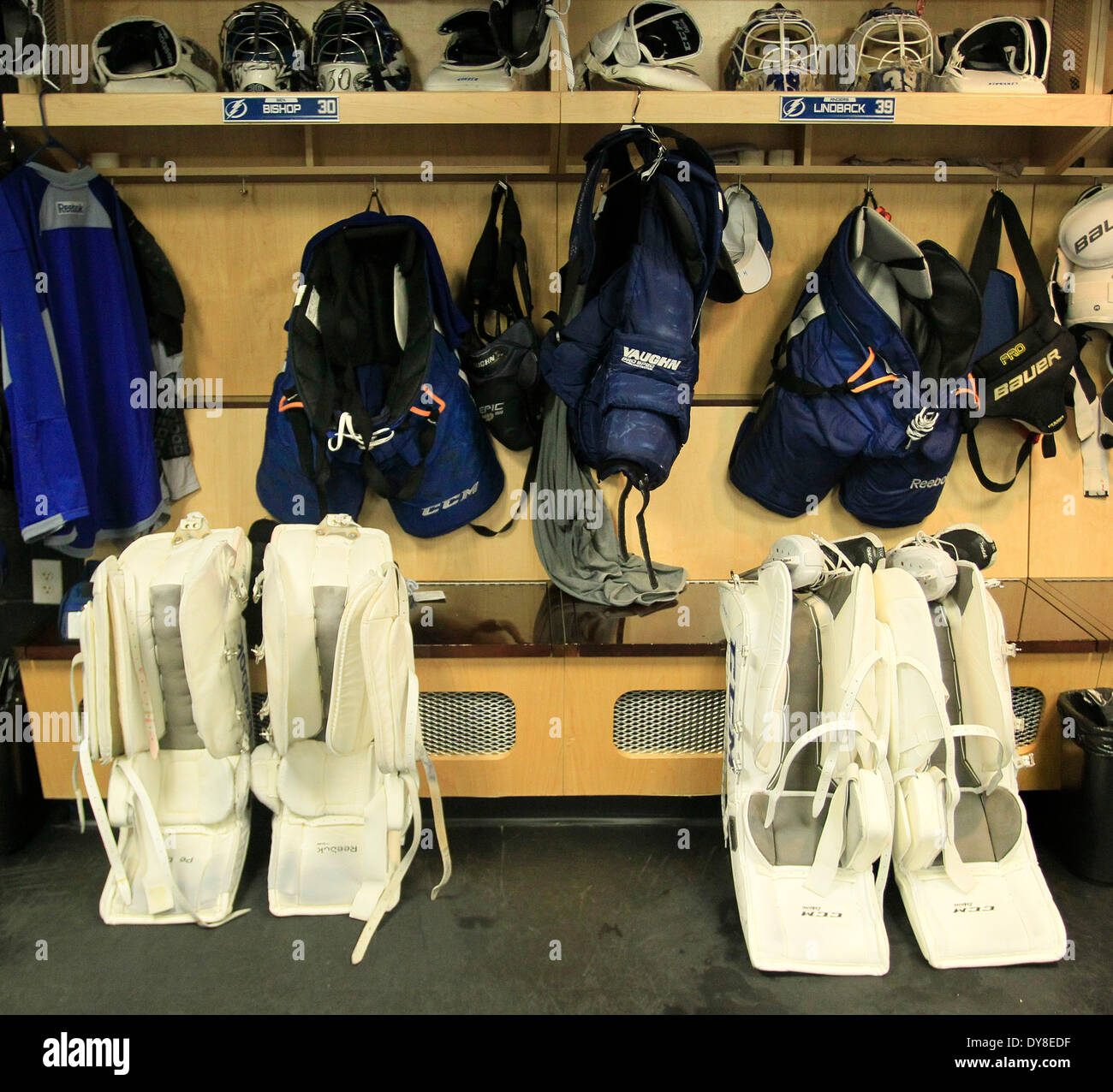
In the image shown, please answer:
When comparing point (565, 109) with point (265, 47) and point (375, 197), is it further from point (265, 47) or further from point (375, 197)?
point (265, 47)

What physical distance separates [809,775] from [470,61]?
1.80 metres

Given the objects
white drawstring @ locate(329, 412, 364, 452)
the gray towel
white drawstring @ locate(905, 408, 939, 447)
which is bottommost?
the gray towel

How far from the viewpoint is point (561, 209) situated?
2297mm

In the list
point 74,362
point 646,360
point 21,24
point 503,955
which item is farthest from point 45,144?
point 503,955

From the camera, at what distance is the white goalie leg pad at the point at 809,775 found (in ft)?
5.42

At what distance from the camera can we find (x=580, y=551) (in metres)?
2.30

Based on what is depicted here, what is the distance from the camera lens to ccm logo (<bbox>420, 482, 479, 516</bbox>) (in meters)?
2.23

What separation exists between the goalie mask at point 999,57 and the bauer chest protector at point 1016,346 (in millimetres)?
294

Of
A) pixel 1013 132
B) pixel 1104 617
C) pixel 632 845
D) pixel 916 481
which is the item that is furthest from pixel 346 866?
pixel 1013 132

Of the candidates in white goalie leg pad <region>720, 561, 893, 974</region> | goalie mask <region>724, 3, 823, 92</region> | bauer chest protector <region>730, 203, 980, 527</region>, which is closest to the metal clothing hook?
goalie mask <region>724, 3, 823, 92</region>

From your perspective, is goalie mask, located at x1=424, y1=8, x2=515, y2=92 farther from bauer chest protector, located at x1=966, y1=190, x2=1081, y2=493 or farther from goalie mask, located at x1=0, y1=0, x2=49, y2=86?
bauer chest protector, located at x1=966, y1=190, x2=1081, y2=493

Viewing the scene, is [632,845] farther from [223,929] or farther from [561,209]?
[561,209]

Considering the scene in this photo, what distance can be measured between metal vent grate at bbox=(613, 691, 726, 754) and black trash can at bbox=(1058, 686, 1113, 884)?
2.50 ft
